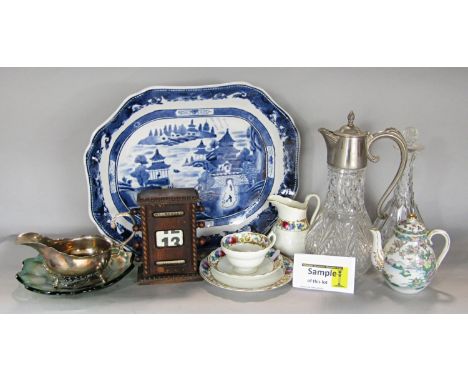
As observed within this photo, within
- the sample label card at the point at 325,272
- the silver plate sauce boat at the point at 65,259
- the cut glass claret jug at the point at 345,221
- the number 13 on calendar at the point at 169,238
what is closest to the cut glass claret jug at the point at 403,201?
A: the cut glass claret jug at the point at 345,221

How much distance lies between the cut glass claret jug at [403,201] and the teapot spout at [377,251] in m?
0.09

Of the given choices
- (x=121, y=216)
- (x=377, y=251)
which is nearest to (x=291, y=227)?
(x=377, y=251)

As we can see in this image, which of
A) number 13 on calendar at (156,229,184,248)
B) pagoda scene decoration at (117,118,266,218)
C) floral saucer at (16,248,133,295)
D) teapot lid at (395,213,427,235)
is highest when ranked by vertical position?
pagoda scene decoration at (117,118,266,218)

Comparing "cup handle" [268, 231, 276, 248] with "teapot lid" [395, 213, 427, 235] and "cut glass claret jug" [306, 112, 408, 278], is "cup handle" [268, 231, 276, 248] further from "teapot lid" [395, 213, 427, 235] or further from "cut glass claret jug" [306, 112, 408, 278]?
"teapot lid" [395, 213, 427, 235]

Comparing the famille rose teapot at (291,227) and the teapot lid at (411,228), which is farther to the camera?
the famille rose teapot at (291,227)

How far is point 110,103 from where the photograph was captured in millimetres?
1047

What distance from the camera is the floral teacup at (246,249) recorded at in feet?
3.09

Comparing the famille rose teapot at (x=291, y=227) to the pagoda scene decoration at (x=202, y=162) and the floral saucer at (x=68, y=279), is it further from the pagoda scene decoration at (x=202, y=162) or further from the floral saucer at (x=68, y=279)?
the floral saucer at (x=68, y=279)

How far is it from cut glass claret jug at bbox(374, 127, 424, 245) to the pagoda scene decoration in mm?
239

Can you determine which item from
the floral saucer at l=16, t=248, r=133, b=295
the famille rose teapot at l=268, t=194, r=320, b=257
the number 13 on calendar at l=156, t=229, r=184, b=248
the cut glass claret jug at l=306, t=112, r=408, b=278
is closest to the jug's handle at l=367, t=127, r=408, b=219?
the cut glass claret jug at l=306, t=112, r=408, b=278

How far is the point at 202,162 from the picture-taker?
1.05 metres

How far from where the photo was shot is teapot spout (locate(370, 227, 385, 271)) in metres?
0.94
